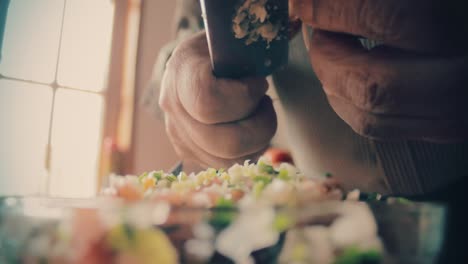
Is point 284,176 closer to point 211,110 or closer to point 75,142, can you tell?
point 211,110

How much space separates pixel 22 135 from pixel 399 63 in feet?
1.03

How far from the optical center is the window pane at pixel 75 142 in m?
0.39

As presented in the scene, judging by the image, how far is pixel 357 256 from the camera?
0.54 feet

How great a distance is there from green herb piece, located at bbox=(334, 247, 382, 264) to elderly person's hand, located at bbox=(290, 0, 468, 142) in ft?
0.37

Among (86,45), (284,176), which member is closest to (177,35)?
(86,45)

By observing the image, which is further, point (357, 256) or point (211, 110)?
point (211, 110)

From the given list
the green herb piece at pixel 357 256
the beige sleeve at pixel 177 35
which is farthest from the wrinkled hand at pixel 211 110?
the green herb piece at pixel 357 256

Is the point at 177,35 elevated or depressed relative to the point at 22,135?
elevated

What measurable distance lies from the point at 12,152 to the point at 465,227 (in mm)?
367

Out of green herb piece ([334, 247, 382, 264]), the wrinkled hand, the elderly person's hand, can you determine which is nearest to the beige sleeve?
the wrinkled hand

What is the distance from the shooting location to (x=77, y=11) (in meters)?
0.39

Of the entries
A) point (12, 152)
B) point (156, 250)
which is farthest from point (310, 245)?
point (12, 152)

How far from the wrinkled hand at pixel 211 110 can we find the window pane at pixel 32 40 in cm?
11

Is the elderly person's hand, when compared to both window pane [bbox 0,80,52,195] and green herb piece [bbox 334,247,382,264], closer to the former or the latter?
green herb piece [bbox 334,247,382,264]
